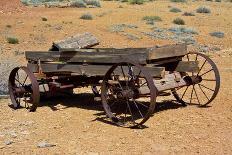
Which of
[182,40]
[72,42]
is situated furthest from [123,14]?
[72,42]

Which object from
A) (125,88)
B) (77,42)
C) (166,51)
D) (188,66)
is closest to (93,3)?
(77,42)

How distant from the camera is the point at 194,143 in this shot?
7695mm

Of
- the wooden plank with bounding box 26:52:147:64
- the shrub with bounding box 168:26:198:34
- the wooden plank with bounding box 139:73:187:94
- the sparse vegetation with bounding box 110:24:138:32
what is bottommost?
the shrub with bounding box 168:26:198:34

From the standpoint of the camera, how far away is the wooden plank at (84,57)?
29.0 feet

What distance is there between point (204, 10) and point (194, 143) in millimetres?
29868

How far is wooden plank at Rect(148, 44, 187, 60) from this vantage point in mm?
8914

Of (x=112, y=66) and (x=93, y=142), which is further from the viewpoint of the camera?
(x=112, y=66)

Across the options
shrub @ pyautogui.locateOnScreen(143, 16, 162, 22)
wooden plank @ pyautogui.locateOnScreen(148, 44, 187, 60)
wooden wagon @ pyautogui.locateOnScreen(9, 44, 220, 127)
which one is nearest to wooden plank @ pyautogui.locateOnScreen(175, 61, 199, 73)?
wooden wagon @ pyautogui.locateOnScreen(9, 44, 220, 127)

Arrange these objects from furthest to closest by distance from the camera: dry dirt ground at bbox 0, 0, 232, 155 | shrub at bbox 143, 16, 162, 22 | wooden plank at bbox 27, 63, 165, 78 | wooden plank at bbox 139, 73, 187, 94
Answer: shrub at bbox 143, 16, 162, 22 → wooden plank at bbox 139, 73, 187, 94 → wooden plank at bbox 27, 63, 165, 78 → dry dirt ground at bbox 0, 0, 232, 155

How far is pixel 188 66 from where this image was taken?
981 cm

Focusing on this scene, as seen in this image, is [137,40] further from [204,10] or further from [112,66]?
[204,10]

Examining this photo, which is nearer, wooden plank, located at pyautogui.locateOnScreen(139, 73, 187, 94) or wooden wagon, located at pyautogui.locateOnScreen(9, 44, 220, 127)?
wooden wagon, located at pyautogui.locateOnScreen(9, 44, 220, 127)

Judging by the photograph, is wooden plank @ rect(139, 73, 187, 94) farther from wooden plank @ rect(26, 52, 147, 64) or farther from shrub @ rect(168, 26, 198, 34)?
shrub @ rect(168, 26, 198, 34)

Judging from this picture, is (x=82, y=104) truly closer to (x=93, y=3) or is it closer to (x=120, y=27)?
(x=120, y=27)
